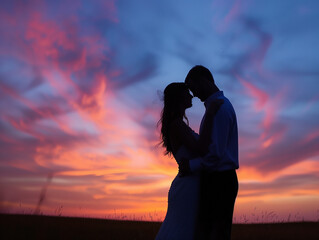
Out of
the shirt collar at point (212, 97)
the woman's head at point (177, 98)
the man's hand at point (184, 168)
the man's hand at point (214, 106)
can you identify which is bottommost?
the man's hand at point (184, 168)

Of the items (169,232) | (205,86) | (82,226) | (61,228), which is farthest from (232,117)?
(82,226)

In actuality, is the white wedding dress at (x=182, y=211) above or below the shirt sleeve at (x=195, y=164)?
below

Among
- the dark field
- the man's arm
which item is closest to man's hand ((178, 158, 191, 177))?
the man's arm

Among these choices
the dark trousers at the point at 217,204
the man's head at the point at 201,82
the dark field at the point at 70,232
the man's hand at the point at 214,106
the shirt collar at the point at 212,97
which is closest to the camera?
the dark trousers at the point at 217,204

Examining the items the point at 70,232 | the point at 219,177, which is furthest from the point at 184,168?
the point at 70,232

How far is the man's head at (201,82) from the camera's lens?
4.74 metres

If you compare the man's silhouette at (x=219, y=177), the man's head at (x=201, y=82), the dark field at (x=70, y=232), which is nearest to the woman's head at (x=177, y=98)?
the man's head at (x=201, y=82)

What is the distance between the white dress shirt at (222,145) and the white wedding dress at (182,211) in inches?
12.9

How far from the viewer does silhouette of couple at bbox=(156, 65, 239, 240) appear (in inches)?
162

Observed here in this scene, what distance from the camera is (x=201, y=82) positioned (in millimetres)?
4770

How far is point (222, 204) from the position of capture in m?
4.05

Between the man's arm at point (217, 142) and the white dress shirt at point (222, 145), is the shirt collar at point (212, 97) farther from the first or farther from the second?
the man's arm at point (217, 142)

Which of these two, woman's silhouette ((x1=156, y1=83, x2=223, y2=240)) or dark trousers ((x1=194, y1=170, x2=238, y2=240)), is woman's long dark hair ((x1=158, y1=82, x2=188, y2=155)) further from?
dark trousers ((x1=194, y1=170, x2=238, y2=240))

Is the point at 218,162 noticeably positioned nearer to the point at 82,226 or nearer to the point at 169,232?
the point at 169,232
